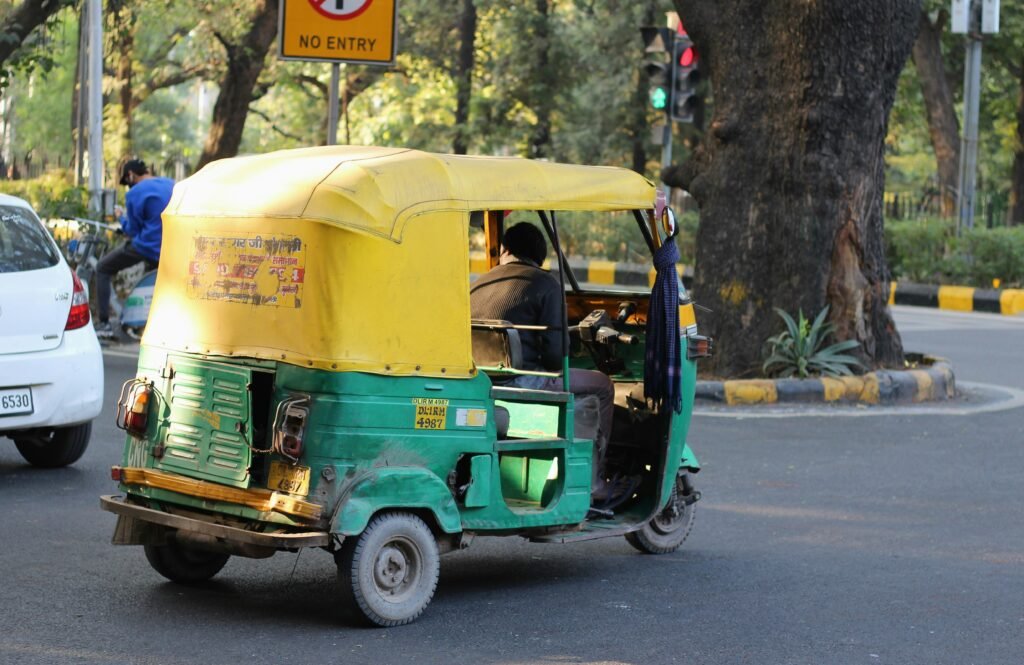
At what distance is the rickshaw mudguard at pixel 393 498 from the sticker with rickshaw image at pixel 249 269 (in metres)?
0.69

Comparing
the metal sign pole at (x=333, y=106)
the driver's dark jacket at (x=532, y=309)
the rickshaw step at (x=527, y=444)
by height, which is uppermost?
the metal sign pole at (x=333, y=106)

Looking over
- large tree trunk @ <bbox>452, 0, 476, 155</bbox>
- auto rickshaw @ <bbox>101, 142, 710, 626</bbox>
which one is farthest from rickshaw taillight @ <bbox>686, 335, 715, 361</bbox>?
large tree trunk @ <bbox>452, 0, 476, 155</bbox>

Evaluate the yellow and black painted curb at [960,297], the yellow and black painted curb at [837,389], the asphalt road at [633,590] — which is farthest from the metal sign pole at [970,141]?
the asphalt road at [633,590]

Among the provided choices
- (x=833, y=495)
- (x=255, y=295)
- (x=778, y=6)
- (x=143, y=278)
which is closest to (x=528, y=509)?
(x=255, y=295)

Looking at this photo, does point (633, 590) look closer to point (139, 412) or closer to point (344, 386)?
point (344, 386)

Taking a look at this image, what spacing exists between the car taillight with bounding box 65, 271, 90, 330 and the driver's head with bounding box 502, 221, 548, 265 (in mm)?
3051

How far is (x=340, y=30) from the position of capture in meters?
10.9

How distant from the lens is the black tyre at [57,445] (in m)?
8.81

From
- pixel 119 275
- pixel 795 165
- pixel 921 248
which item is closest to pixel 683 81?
pixel 795 165

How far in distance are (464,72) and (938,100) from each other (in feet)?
33.7

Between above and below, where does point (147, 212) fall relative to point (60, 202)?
below

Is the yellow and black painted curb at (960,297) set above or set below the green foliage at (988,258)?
below

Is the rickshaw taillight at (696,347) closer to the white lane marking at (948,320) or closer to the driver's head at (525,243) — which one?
the driver's head at (525,243)

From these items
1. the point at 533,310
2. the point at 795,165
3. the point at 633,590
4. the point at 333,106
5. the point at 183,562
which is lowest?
the point at 633,590
